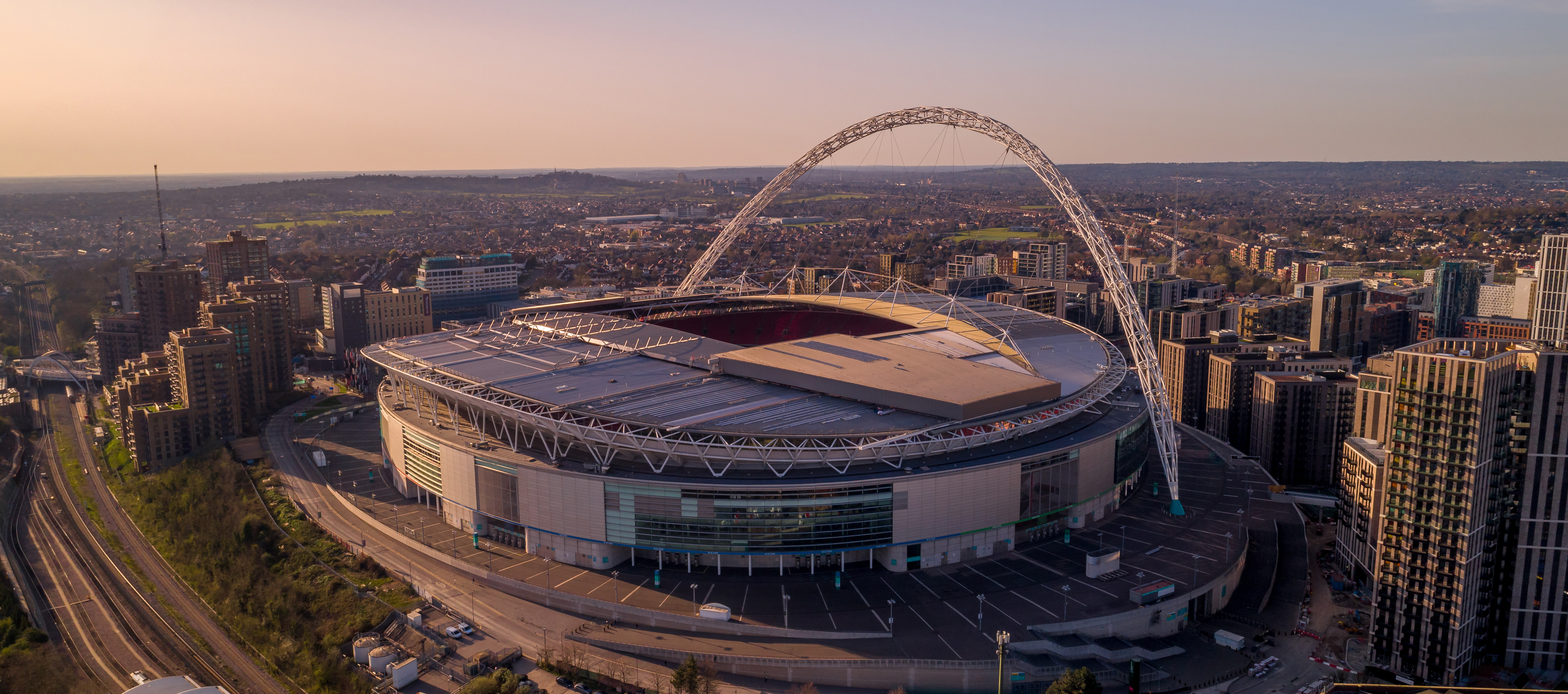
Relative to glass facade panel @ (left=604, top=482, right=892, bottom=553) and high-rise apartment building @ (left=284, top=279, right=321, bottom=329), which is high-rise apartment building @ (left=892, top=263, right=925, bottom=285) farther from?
glass facade panel @ (left=604, top=482, right=892, bottom=553)

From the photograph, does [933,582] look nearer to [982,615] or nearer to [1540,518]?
[982,615]

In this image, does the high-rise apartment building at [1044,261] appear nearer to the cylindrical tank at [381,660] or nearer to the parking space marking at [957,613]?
the parking space marking at [957,613]

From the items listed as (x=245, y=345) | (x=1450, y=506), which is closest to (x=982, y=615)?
(x=1450, y=506)

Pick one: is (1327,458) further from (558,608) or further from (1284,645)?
(558,608)

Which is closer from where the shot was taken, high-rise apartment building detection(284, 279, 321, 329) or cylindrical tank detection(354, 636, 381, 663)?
cylindrical tank detection(354, 636, 381, 663)

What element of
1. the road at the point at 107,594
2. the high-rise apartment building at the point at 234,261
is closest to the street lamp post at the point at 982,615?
the road at the point at 107,594

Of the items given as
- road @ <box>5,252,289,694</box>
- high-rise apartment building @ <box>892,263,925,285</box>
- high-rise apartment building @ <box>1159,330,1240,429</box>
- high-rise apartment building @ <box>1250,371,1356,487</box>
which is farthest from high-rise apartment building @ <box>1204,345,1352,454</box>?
high-rise apartment building @ <box>892,263,925,285</box>
